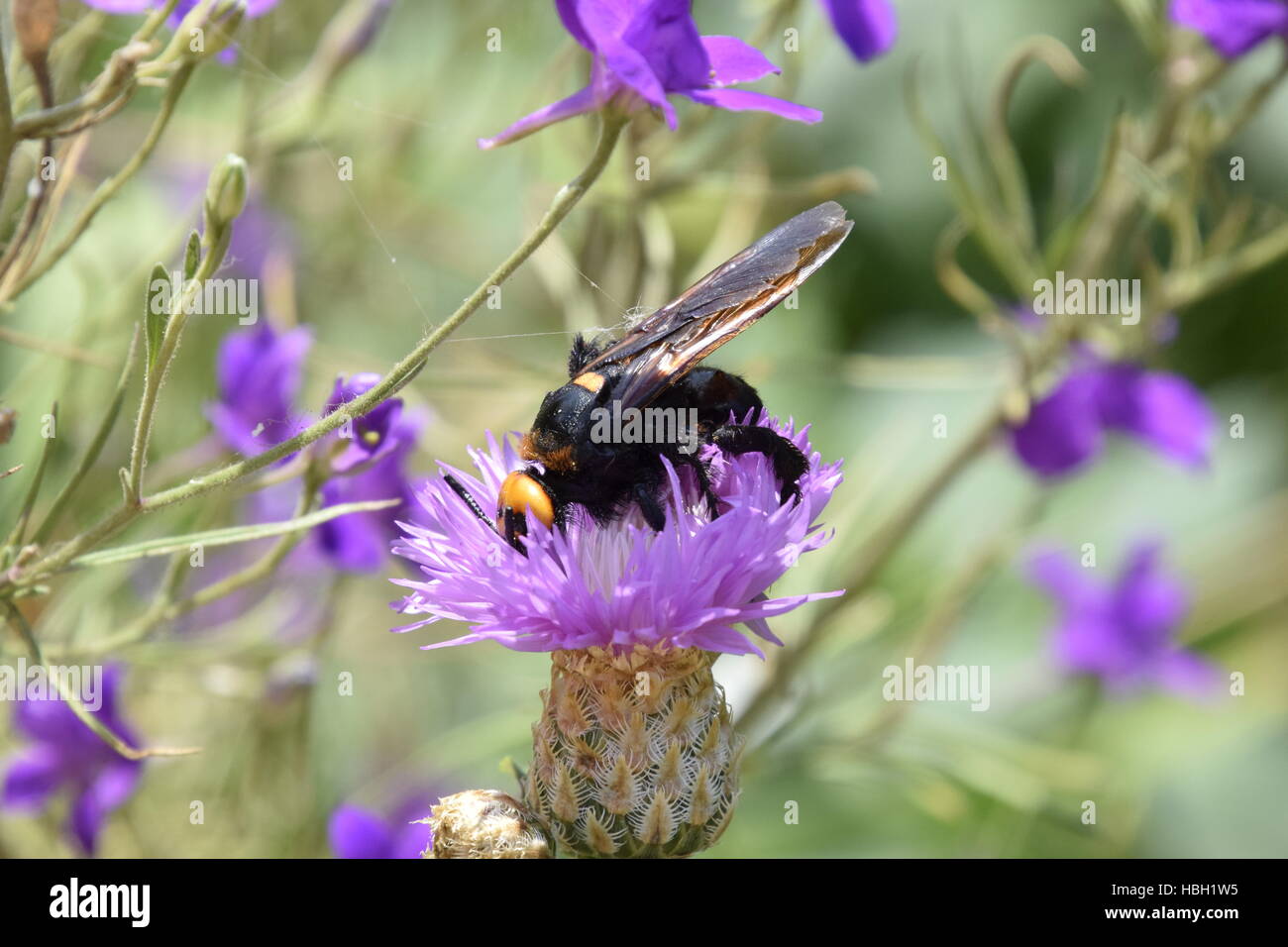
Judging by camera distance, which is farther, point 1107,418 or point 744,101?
point 1107,418

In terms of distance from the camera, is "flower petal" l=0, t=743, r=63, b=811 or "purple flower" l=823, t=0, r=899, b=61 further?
"flower petal" l=0, t=743, r=63, b=811

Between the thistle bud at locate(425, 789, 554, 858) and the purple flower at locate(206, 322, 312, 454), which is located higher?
the purple flower at locate(206, 322, 312, 454)

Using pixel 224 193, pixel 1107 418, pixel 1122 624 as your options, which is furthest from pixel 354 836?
pixel 1122 624

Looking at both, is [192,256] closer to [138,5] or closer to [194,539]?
[194,539]

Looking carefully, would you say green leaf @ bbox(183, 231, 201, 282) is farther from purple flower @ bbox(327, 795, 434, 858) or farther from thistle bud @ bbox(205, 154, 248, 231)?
purple flower @ bbox(327, 795, 434, 858)

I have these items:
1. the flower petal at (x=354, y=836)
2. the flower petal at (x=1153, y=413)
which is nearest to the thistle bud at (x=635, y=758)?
the flower petal at (x=354, y=836)

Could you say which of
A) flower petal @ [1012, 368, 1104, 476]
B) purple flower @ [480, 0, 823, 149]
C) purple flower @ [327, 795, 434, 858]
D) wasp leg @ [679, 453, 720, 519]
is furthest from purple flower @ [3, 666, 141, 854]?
flower petal @ [1012, 368, 1104, 476]

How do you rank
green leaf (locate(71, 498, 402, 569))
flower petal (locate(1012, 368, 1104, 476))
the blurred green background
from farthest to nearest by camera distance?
flower petal (locate(1012, 368, 1104, 476)) → the blurred green background → green leaf (locate(71, 498, 402, 569))
